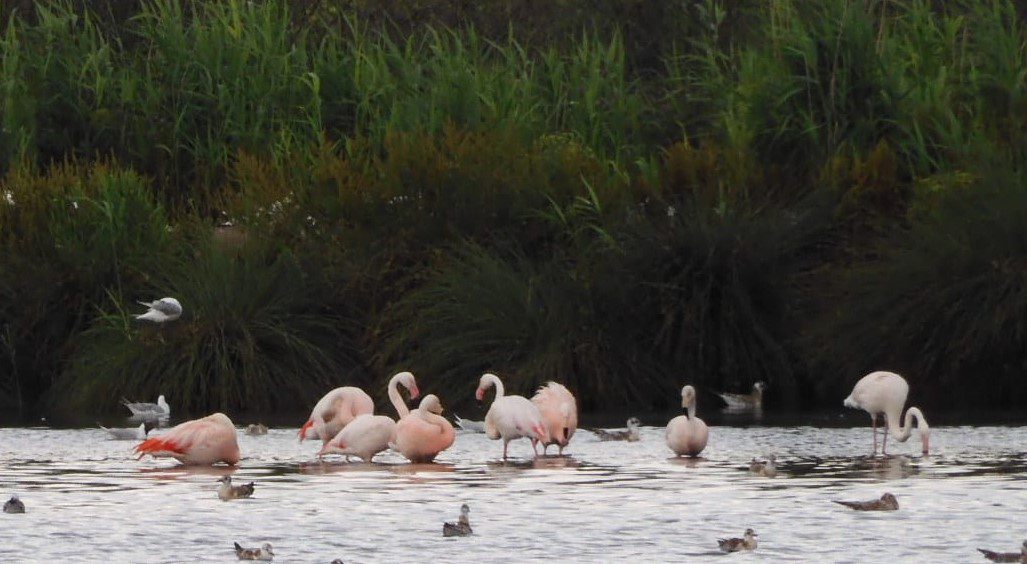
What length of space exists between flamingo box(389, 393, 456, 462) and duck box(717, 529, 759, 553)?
388 cm

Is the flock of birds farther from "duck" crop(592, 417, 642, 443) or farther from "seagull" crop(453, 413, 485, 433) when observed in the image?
"seagull" crop(453, 413, 485, 433)

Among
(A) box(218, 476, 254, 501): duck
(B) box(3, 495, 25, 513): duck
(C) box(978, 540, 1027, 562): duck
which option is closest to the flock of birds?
(A) box(218, 476, 254, 501): duck

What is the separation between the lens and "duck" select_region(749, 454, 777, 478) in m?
11.1

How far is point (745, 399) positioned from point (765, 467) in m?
4.76

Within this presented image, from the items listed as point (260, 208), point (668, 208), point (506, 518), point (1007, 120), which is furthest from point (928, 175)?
point (506, 518)

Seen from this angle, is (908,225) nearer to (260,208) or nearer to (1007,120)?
(1007,120)

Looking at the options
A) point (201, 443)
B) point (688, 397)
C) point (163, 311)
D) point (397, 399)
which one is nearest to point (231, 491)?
point (201, 443)

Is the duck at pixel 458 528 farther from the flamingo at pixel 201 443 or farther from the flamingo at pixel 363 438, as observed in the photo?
the flamingo at pixel 363 438

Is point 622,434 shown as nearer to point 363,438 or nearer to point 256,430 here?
point 363,438

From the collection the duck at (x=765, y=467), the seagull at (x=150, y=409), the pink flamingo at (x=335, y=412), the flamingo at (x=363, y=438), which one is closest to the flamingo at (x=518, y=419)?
the flamingo at (x=363, y=438)

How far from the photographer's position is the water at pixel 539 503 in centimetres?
861

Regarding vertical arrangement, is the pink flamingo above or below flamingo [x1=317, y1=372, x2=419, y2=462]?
above

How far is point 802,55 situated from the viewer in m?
18.3

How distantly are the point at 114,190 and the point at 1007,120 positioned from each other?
23.5 ft
